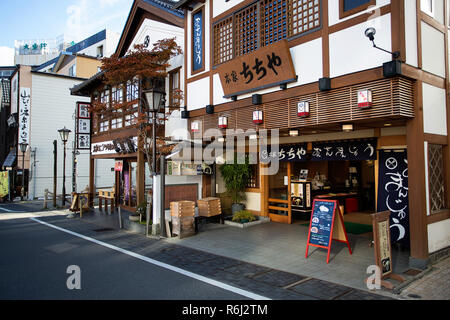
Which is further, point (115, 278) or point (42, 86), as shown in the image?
point (42, 86)

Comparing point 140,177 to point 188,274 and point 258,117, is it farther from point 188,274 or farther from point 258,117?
point 188,274

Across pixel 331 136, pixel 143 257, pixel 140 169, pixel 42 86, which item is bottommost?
pixel 143 257

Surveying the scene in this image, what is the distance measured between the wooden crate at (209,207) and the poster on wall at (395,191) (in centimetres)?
601

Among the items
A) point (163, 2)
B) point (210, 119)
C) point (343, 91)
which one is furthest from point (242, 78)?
point (163, 2)

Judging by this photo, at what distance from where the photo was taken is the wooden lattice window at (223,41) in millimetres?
11188

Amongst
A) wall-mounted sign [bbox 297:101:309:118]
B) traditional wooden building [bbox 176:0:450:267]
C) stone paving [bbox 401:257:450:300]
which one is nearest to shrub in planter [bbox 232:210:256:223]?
traditional wooden building [bbox 176:0:450:267]

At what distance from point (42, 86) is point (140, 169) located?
19.9 metres

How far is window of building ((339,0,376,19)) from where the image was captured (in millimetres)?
7308

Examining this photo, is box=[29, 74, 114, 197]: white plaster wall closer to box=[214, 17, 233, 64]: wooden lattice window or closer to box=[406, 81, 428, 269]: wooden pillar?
box=[214, 17, 233, 64]: wooden lattice window

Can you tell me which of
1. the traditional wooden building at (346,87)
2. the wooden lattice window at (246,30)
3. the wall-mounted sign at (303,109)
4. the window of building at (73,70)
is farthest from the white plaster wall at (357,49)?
the window of building at (73,70)

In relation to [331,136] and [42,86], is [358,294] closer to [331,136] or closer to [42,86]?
[331,136]

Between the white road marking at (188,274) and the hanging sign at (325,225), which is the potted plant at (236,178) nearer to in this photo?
the hanging sign at (325,225)

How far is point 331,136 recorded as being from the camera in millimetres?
10969

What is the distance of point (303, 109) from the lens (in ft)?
27.8
